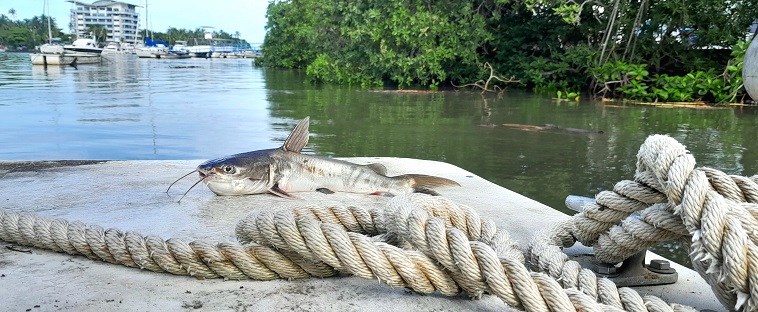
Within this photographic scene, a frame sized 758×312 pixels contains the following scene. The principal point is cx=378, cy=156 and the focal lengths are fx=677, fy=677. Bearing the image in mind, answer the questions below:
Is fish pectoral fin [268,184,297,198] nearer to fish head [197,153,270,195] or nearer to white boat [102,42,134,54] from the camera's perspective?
fish head [197,153,270,195]

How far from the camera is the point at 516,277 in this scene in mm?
1668

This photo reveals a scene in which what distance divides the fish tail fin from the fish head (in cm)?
75

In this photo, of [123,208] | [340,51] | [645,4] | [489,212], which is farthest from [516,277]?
[340,51]

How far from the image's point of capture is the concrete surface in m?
1.93

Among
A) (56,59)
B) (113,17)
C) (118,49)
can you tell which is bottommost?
(56,59)

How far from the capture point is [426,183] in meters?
3.67

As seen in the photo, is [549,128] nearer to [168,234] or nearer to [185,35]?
[168,234]

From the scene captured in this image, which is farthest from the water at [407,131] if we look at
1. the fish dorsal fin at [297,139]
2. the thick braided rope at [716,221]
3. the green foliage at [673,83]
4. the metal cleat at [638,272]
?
the thick braided rope at [716,221]

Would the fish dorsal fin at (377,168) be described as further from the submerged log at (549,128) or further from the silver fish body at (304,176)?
the submerged log at (549,128)

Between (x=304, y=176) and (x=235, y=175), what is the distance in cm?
38

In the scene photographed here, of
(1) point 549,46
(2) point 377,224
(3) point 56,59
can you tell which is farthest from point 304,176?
(3) point 56,59

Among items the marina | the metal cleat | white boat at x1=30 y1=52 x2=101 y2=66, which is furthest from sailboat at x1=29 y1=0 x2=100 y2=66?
the metal cleat

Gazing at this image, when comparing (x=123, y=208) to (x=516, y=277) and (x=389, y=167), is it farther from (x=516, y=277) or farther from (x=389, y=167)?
(x=516, y=277)

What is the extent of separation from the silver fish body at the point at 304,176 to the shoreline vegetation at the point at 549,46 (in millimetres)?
11938
